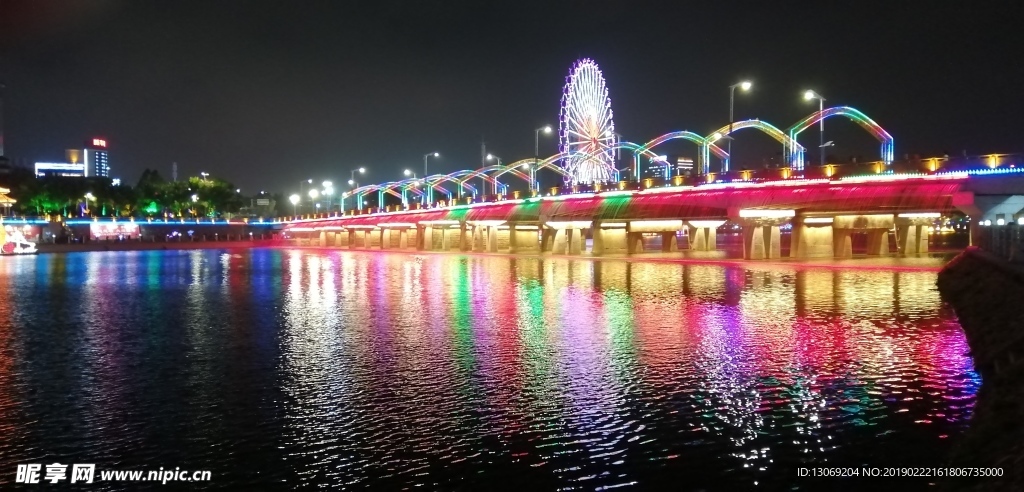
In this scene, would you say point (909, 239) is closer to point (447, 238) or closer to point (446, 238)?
point (446, 238)

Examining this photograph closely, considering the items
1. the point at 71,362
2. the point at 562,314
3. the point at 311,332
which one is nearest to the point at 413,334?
the point at 311,332

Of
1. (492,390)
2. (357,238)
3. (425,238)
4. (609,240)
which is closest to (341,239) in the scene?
(357,238)

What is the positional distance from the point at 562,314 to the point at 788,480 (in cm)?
2015

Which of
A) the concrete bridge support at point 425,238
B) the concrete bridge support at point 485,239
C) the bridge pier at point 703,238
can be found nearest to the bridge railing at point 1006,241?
the bridge pier at point 703,238

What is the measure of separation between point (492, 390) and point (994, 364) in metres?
10.2

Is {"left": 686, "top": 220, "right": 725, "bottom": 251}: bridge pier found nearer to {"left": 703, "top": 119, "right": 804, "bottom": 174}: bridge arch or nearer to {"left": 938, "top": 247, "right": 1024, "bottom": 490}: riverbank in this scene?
{"left": 703, "top": 119, "right": 804, "bottom": 174}: bridge arch

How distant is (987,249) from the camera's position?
41656 millimetres

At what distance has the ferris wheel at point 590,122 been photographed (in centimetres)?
8638

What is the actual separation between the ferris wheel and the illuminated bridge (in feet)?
8.80

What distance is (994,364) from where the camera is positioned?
17.3 m

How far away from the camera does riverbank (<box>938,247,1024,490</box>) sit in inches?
410

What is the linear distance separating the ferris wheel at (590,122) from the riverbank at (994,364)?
54.2 metres

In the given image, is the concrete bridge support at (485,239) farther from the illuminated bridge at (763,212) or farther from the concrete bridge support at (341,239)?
the concrete bridge support at (341,239)

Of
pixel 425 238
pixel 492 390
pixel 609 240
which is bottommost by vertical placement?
pixel 492 390
